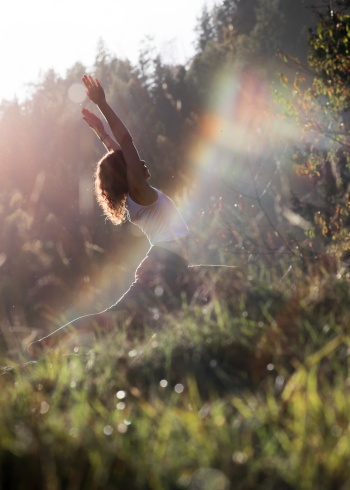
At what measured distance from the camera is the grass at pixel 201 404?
8.39ft

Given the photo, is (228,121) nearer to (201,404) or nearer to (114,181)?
(114,181)

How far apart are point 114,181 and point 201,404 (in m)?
2.68

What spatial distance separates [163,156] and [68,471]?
75.7 feet

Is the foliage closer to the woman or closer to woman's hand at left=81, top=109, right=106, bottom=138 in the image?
woman's hand at left=81, top=109, right=106, bottom=138

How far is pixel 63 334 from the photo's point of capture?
4.89 metres

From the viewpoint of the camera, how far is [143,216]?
5.62 meters

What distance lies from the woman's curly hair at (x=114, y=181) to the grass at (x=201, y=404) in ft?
4.54


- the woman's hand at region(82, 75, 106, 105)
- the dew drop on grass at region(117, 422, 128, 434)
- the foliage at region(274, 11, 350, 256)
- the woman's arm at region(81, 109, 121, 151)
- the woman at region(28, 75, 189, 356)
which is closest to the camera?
the dew drop on grass at region(117, 422, 128, 434)

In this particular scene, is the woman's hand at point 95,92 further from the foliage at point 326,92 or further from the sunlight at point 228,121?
the sunlight at point 228,121

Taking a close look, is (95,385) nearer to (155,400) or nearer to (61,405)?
(61,405)

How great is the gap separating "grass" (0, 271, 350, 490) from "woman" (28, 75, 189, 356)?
56 centimetres

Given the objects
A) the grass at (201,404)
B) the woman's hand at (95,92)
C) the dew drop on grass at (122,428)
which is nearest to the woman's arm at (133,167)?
the woman's hand at (95,92)

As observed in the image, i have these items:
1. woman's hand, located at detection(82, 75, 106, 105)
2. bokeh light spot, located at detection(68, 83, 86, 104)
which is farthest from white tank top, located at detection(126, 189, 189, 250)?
bokeh light spot, located at detection(68, 83, 86, 104)

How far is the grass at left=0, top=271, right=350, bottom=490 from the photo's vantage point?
2.56 meters
